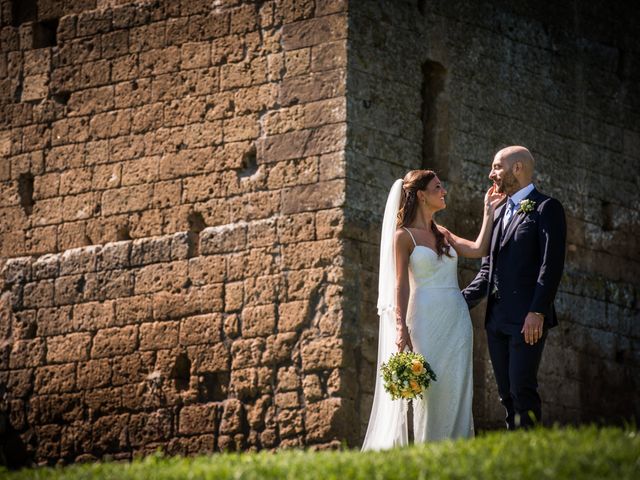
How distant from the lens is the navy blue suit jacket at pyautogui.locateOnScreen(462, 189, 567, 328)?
8875mm

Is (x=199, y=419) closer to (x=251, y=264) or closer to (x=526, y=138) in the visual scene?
(x=251, y=264)

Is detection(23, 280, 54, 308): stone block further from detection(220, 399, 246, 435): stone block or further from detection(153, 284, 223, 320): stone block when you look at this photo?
detection(220, 399, 246, 435): stone block

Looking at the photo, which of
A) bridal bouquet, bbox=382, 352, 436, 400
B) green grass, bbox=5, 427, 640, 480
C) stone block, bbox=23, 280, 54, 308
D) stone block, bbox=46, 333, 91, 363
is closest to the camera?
green grass, bbox=5, 427, 640, 480

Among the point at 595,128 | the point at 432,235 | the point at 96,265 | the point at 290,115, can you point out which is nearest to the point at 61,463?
the point at 96,265

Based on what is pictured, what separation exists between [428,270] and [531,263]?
0.72 m

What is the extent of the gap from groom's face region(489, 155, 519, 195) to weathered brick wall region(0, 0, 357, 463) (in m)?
2.32

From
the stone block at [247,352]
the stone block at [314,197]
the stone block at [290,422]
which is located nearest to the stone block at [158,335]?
the stone block at [247,352]

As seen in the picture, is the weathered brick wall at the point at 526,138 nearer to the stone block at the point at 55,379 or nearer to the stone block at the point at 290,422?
the stone block at the point at 290,422

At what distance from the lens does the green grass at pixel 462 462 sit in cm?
732

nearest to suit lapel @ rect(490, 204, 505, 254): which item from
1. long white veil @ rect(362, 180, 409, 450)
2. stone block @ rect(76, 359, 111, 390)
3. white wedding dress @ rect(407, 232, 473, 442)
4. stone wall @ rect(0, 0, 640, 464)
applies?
white wedding dress @ rect(407, 232, 473, 442)

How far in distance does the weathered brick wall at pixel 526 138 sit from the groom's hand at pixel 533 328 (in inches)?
111

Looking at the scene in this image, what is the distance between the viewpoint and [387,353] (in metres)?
9.48

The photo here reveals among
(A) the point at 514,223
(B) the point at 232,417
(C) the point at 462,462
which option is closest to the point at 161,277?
(B) the point at 232,417

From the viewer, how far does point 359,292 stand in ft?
37.8
